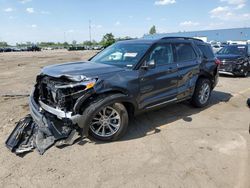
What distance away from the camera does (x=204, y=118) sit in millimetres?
5469

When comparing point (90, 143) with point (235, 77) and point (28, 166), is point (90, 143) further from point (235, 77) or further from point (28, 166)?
point (235, 77)

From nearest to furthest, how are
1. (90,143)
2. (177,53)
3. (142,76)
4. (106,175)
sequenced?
(106,175)
(90,143)
(142,76)
(177,53)

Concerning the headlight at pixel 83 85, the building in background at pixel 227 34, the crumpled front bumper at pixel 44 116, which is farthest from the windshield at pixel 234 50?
the building in background at pixel 227 34

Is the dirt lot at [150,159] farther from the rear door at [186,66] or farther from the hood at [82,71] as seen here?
the hood at [82,71]

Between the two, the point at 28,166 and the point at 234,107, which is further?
the point at 234,107

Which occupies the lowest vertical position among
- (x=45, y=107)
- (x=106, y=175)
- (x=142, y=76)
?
(x=106, y=175)

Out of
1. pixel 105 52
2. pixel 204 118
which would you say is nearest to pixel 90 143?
pixel 105 52

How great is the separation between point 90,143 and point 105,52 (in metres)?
2.42

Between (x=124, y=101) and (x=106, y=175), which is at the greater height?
(x=124, y=101)

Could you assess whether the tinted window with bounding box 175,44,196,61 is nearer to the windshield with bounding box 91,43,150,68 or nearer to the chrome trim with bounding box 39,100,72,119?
the windshield with bounding box 91,43,150,68

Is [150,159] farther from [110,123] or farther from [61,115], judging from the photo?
[61,115]

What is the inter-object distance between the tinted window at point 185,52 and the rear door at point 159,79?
27 cm

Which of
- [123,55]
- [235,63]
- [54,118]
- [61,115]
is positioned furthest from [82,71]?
[235,63]

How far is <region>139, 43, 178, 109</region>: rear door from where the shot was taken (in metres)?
4.52
